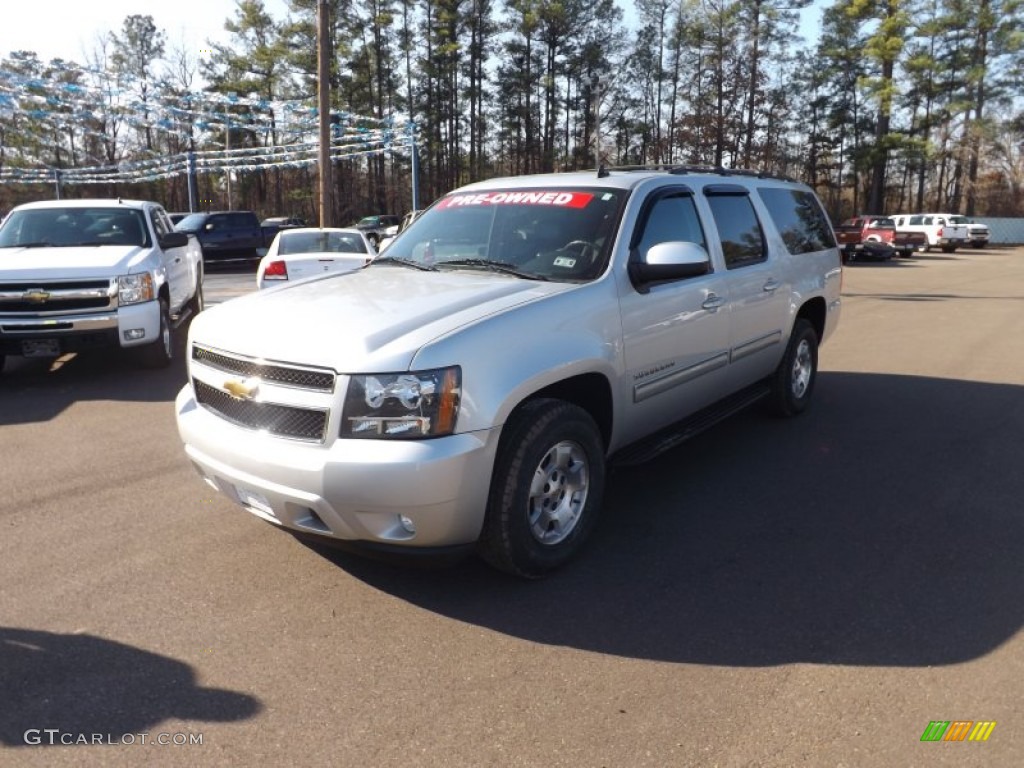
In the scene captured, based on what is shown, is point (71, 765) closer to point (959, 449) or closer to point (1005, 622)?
point (1005, 622)

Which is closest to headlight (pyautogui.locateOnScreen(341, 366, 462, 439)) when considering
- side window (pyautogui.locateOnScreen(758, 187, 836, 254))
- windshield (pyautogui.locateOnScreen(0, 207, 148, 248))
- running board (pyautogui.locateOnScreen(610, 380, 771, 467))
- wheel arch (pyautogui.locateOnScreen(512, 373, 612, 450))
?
wheel arch (pyautogui.locateOnScreen(512, 373, 612, 450))

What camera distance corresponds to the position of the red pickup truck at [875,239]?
30578mm

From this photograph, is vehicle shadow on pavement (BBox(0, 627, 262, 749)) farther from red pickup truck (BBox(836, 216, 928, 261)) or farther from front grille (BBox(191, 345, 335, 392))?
red pickup truck (BBox(836, 216, 928, 261))

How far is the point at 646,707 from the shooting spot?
2840mm

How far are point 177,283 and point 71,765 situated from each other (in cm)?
804

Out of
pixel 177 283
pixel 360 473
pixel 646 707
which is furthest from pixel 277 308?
pixel 177 283

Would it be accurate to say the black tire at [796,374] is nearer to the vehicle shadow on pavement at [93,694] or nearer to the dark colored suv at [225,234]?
the vehicle shadow on pavement at [93,694]

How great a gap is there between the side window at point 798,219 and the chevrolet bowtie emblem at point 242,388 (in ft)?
13.8

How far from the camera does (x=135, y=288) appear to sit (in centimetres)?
796

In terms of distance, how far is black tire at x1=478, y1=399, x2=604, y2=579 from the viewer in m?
3.47

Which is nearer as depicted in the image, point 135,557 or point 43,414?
point 135,557

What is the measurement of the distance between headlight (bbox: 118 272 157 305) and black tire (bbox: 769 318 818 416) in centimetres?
614

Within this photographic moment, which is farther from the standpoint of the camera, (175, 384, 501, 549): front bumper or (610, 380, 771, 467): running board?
(610, 380, 771, 467): running board

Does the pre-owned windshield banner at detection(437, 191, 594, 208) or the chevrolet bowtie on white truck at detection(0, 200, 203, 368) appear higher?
the pre-owned windshield banner at detection(437, 191, 594, 208)
